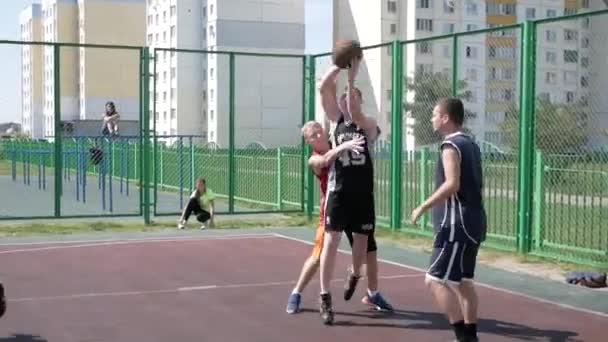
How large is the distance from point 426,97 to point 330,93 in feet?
22.6

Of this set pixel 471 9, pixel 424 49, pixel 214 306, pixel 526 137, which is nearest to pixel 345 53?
pixel 214 306

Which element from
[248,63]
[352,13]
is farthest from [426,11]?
[248,63]

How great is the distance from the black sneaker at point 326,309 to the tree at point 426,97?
6725mm

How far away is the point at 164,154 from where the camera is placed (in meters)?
23.3

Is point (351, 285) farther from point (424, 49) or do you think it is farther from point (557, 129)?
point (424, 49)

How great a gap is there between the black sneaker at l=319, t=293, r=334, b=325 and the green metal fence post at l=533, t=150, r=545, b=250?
15.7 feet

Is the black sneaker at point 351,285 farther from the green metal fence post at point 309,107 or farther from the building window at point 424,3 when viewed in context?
the building window at point 424,3

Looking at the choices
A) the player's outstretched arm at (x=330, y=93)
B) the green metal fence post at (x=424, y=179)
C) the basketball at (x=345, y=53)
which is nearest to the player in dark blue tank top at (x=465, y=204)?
the basketball at (x=345, y=53)

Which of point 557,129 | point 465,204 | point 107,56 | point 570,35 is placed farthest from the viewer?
point 107,56

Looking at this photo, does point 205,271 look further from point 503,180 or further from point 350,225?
point 503,180

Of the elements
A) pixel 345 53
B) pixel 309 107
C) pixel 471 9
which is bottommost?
pixel 309 107

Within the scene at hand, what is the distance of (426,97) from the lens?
46.6 feet

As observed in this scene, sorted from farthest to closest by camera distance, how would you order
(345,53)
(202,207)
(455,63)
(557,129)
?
(202,207), (455,63), (557,129), (345,53)

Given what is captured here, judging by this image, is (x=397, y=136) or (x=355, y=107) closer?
(x=355, y=107)
